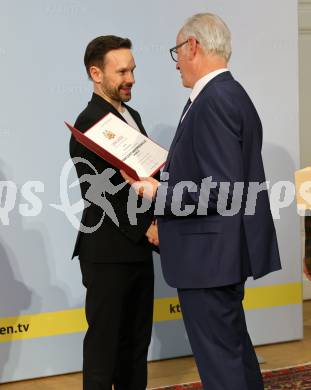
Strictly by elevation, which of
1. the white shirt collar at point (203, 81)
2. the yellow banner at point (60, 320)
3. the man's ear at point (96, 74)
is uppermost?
the man's ear at point (96, 74)

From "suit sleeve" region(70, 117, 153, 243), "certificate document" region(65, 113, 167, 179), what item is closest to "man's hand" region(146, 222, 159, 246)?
"suit sleeve" region(70, 117, 153, 243)

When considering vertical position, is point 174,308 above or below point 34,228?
below

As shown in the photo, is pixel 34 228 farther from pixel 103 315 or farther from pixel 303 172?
pixel 303 172

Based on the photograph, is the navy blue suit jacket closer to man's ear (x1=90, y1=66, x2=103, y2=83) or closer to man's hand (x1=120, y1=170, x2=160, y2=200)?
man's hand (x1=120, y1=170, x2=160, y2=200)

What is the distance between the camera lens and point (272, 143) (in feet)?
14.5

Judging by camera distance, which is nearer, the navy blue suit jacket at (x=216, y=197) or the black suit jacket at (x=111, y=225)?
the navy blue suit jacket at (x=216, y=197)

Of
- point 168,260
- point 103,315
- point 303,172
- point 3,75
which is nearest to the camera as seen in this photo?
point 303,172

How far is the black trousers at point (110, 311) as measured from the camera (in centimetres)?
290

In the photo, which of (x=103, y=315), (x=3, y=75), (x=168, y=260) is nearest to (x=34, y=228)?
(x=3, y=75)

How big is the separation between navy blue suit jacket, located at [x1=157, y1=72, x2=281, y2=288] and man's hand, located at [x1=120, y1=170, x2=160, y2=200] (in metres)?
0.06

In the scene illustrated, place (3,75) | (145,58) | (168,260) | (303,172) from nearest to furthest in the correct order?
(303,172), (168,260), (3,75), (145,58)

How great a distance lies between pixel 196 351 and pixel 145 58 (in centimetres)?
198

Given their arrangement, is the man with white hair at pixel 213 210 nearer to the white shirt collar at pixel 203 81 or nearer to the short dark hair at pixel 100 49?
the white shirt collar at pixel 203 81

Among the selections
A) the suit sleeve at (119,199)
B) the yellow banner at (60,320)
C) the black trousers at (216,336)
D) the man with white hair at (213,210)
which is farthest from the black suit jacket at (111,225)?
the yellow banner at (60,320)
